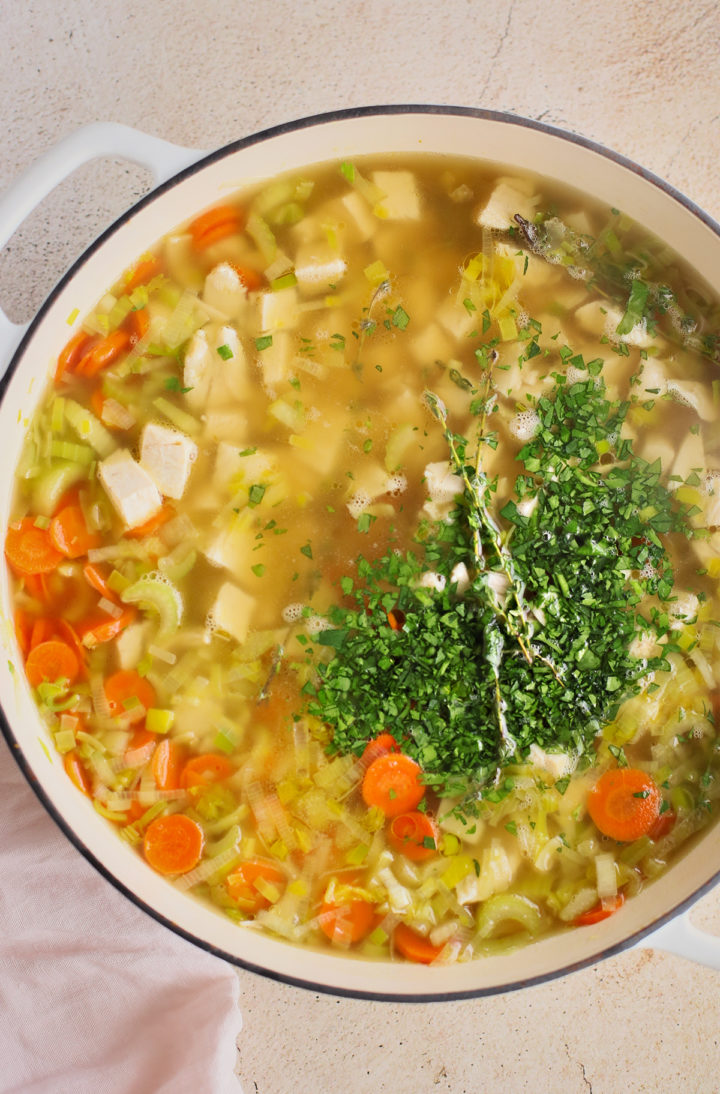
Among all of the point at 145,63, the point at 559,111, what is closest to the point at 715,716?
the point at 559,111

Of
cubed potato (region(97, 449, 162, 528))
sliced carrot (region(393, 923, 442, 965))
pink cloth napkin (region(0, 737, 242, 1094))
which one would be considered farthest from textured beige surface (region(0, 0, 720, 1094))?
cubed potato (region(97, 449, 162, 528))

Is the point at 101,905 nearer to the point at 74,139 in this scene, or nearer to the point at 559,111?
the point at 74,139

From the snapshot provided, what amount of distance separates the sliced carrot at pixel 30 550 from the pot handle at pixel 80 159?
0.42 metres

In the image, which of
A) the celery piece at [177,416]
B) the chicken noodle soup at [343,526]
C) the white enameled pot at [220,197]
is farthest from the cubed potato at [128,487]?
the white enameled pot at [220,197]

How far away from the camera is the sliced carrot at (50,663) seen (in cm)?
192

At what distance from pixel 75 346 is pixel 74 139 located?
46 centimetres

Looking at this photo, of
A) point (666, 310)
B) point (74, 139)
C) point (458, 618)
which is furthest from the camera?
point (666, 310)

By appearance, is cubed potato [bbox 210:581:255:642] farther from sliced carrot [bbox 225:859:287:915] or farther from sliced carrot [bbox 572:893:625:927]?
sliced carrot [bbox 572:893:625:927]

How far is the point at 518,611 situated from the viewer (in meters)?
1.75

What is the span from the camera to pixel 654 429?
1941 millimetres

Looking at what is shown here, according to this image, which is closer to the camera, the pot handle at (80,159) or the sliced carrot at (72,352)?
the pot handle at (80,159)

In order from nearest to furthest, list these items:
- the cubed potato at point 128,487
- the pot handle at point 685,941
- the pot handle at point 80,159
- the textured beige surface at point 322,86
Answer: the pot handle at point 80,159 → the pot handle at point 685,941 → the cubed potato at point 128,487 → the textured beige surface at point 322,86

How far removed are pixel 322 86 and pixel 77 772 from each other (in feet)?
5.76

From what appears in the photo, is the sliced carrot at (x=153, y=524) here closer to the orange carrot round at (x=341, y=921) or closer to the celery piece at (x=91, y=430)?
the celery piece at (x=91, y=430)
